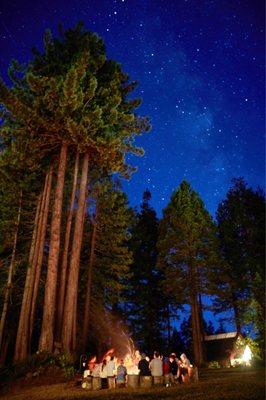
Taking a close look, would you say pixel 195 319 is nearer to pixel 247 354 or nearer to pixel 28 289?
pixel 247 354

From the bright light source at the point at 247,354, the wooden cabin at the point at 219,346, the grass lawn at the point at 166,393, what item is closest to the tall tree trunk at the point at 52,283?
the grass lawn at the point at 166,393

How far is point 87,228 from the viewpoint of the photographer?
1034 inches

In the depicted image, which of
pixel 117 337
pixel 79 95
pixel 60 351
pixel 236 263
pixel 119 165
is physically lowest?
pixel 60 351

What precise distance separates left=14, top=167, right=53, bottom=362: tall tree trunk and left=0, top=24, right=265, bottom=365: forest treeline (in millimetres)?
57

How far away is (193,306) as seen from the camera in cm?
2842

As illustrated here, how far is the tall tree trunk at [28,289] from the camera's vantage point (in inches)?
627

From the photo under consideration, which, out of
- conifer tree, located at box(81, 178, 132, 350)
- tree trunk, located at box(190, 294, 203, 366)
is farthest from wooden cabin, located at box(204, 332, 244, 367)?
conifer tree, located at box(81, 178, 132, 350)

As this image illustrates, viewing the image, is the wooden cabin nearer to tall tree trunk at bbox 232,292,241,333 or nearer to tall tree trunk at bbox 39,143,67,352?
tall tree trunk at bbox 232,292,241,333

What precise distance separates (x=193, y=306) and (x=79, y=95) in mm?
18638

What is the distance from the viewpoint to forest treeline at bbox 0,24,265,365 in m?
17.8

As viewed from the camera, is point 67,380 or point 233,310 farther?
point 233,310

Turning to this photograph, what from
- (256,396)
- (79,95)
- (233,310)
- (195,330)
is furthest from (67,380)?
(233,310)

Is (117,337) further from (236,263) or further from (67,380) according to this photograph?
(67,380)

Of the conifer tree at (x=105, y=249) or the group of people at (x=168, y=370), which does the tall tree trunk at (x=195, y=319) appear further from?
the group of people at (x=168, y=370)
